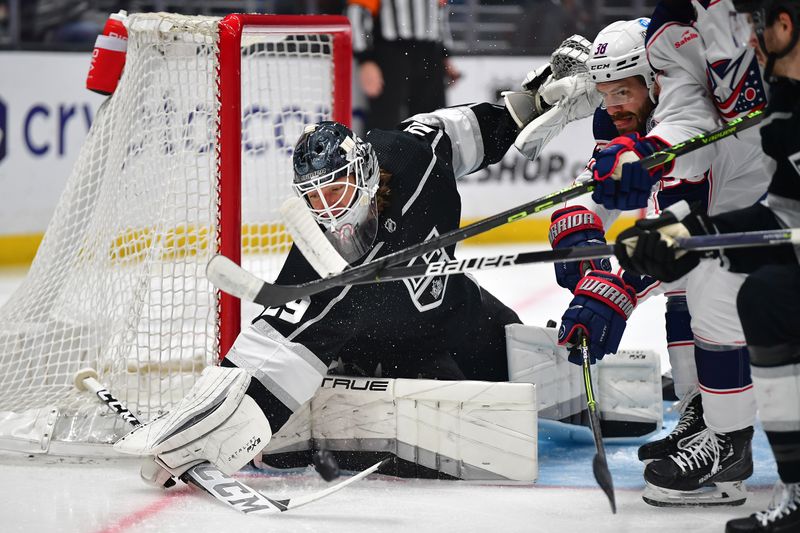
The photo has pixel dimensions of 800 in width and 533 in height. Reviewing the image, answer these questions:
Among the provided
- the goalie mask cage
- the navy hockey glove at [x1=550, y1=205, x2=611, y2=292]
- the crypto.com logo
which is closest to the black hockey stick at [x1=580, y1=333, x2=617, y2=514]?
the navy hockey glove at [x1=550, y1=205, x2=611, y2=292]

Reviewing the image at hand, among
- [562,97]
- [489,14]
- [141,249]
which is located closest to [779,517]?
[562,97]

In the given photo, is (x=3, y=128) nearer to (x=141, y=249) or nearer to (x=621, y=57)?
(x=141, y=249)

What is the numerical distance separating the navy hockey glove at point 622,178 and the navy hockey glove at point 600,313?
12.6 inches

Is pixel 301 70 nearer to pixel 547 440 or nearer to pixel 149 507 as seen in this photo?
pixel 547 440

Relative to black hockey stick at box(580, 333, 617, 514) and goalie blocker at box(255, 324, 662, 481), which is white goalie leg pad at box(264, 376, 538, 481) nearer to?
goalie blocker at box(255, 324, 662, 481)

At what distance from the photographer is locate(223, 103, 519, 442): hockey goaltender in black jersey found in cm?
235

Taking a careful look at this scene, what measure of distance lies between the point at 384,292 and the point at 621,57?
2.39ft

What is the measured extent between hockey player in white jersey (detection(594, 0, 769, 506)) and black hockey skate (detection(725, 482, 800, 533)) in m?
0.32

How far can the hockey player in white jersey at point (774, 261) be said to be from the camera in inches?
72.2

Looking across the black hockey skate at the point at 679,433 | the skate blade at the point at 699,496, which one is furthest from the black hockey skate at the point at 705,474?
the black hockey skate at the point at 679,433

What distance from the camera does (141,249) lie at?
9.37 ft

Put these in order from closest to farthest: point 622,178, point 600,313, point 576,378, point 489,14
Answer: point 622,178, point 600,313, point 576,378, point 489,14

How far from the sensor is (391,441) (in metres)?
2.45

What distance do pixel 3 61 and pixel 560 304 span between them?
2.69 metres
